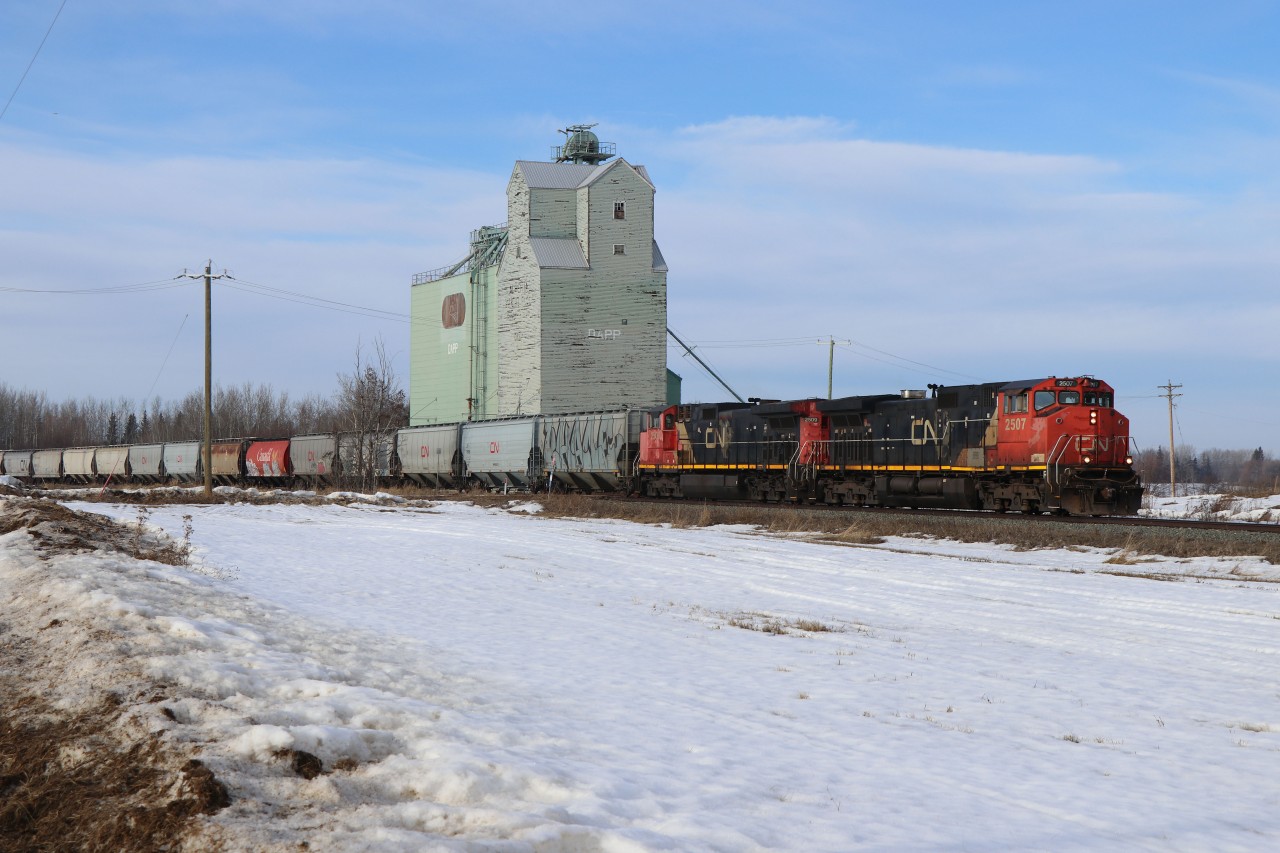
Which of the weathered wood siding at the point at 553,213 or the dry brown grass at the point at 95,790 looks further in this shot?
the weathered wood siding at the point at 553,213

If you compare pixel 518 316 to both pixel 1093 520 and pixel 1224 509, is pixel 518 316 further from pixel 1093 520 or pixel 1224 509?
pixel 1093 520

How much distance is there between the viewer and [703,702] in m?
8.09

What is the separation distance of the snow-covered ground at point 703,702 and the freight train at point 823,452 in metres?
10.1

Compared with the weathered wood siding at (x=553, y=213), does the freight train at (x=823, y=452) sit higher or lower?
lower

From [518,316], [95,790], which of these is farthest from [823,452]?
[518,316]

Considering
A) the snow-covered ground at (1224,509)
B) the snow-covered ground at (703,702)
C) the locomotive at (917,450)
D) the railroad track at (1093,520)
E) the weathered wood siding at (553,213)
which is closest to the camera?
the snow-covered ground at (703,702)

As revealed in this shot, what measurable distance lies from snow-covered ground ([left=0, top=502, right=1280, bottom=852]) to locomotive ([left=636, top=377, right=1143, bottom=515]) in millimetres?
9986

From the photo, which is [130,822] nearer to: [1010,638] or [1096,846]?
[1096,846]

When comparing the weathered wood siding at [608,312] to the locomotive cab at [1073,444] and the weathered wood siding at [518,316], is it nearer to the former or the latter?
the weathered wood siding at [518,316]

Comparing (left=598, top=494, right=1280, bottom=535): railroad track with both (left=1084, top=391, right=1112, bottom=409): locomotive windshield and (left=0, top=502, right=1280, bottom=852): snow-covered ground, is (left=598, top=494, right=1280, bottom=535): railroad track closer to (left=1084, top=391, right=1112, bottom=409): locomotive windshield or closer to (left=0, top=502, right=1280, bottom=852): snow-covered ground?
(left=1084, top=391, right=1112, bottom=409): locomotive windshield

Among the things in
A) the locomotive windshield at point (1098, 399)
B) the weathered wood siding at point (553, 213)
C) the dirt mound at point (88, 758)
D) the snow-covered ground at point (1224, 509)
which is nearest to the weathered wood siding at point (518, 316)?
the weathered wood siding at point (553, 213)

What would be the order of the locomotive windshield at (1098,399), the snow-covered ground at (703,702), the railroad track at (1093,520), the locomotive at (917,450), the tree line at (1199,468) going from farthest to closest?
the tree line at (1199,468) → the locomotive windshield at (1098,399) → the locomotive at (917,450) → the railroad track at (1093,520) → the snow-covered ground at (703,702)

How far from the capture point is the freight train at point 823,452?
26266 mm

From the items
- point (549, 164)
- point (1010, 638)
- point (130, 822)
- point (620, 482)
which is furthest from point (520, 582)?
point (549, 164)
